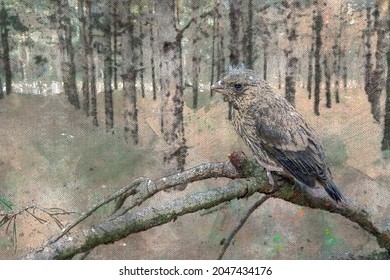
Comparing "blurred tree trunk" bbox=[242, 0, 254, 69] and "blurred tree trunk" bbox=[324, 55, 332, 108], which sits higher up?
"blurred tree trunk" bbox=[242, 0, 254, 69]

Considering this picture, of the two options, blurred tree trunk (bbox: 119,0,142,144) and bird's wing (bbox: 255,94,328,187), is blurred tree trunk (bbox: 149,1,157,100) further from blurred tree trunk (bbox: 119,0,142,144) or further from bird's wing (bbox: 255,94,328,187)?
bird's wing (bbox: 255,94,328,187)

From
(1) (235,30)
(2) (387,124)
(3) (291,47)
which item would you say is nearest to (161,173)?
(1) (235,30)

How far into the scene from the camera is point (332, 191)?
286 centimetres

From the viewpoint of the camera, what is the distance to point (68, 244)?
8.23 feet

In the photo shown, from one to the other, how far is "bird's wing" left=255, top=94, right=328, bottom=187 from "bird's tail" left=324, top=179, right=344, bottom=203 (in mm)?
38

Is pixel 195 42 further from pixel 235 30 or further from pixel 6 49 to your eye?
pixel 6 49

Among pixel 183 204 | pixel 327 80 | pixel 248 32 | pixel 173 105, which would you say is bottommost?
pixel 183 204

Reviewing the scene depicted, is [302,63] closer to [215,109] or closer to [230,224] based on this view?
[215,109]

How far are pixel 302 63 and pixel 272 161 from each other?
0.63 meters

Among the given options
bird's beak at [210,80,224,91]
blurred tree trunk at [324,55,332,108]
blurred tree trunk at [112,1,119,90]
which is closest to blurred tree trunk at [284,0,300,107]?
blurred tree trunk at [324,55,332,108]

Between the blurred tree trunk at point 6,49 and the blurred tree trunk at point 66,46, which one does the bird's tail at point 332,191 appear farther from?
the blurred tree trunk at point 6,49

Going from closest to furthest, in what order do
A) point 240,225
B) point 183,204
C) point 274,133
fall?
point 183,204
point 274,133
point 240,225

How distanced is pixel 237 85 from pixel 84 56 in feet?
2.70

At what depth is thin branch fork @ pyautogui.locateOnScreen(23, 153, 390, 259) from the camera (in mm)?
2537
